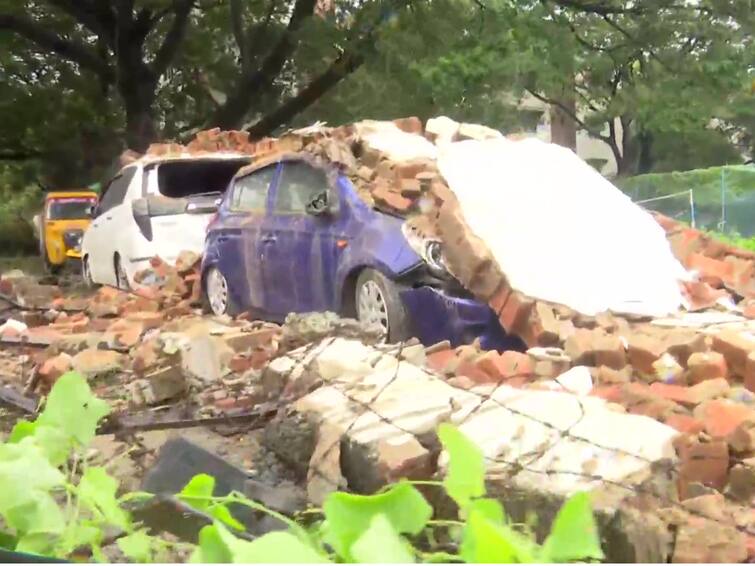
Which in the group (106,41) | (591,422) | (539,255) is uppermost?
(106,41)

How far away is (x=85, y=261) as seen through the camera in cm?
1222

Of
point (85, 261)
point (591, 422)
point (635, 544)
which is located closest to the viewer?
point (635, 544)

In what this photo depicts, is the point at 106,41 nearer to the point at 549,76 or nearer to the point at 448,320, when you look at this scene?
the point at 549,76

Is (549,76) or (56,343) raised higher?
(549,76)

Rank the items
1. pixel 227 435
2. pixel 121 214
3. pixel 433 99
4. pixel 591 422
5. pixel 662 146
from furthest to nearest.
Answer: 1. pixel 662 146
2. pixel 433 99
3. pixel 121 214
4. pixel 227 435
5. pixel 591 422

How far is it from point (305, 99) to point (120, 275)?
9105 millimetres

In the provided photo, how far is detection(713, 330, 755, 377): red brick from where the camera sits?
459cm

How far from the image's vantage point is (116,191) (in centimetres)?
1097

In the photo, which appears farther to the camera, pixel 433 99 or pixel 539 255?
pixel 433 99

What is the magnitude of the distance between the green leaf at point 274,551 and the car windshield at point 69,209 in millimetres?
17737

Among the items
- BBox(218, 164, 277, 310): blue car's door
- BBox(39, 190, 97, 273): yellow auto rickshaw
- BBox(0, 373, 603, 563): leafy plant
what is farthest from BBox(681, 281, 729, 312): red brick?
BBox(39, 190, 97, 273): yellow auto rickshaw

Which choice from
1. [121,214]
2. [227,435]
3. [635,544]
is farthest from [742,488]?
[121,214]

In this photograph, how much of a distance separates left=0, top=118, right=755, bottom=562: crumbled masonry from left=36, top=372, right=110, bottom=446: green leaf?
3.29ft

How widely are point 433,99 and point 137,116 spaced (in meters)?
5.45
